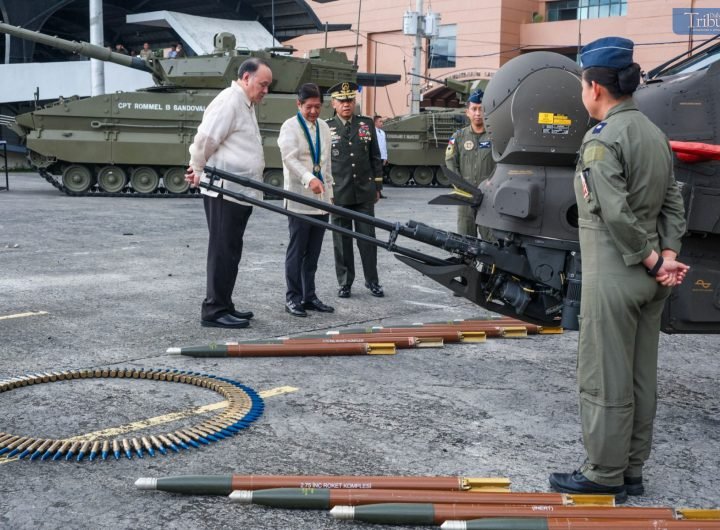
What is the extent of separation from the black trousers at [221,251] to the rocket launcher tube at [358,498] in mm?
3498

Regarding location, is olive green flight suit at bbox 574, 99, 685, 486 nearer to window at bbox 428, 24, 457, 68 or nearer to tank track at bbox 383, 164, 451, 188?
tank track at bbox 383, 164, 451, 188

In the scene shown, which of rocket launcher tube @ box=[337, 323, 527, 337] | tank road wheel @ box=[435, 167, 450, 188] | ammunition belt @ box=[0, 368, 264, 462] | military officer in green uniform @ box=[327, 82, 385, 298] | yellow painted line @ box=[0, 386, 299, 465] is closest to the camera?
ammunition belt @ box=[0, 368, 264, 462]

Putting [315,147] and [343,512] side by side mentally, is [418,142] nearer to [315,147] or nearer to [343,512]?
[315,147]

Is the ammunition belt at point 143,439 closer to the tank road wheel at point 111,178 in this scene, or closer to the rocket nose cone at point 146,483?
the rocket nose cone at point 146,483

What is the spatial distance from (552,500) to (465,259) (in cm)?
186

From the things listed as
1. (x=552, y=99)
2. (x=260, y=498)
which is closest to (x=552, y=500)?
(x=260, y=498)

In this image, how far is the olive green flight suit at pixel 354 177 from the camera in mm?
8414

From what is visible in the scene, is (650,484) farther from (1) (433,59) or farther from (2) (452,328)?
(1) (433,59)

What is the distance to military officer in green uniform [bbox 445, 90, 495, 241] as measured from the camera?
8.45 metres

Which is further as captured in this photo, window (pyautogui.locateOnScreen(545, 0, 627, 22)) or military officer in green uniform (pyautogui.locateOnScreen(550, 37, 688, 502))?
window (pyautogui.locateOnScreen(545, 0, 627, 22))

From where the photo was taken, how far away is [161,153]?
774 inches

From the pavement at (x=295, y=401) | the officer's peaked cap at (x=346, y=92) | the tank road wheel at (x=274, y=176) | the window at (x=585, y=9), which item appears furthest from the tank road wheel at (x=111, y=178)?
the window at (x=585, y=9)

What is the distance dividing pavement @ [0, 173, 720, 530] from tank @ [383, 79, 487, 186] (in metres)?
16.4
